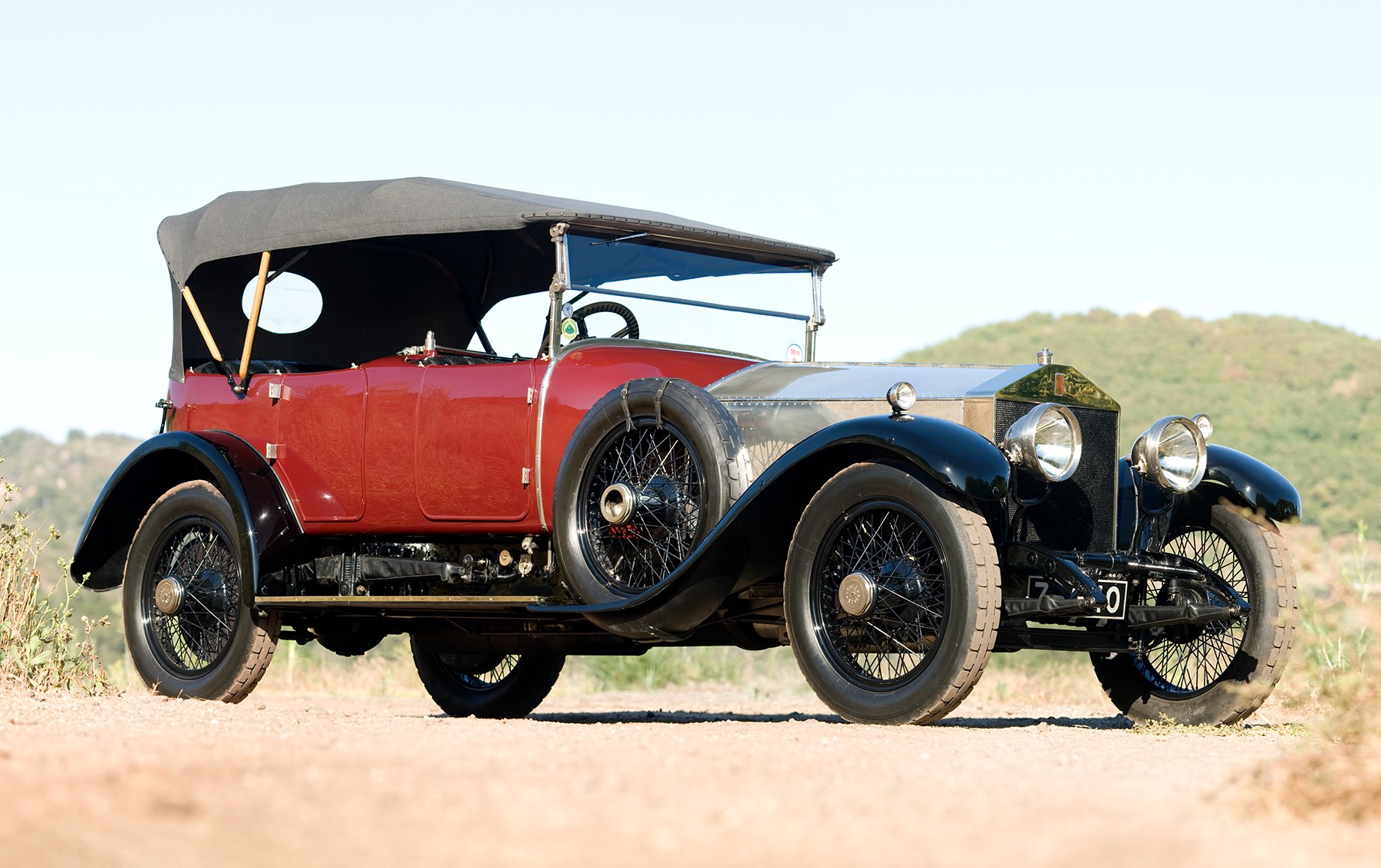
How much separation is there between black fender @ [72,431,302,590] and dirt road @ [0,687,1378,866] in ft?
7.69

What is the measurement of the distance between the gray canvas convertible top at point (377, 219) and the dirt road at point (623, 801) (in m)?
2.87

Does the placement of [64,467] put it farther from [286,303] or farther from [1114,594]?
[1114,594]

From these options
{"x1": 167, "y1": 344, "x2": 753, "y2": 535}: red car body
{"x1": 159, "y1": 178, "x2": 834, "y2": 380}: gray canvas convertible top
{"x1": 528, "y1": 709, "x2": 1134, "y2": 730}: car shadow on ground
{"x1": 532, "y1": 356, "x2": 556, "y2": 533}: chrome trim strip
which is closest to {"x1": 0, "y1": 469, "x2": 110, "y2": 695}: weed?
{"x1": 159, "y1": 178, "x2": 834, "y2": 380}: gray canvas convertible top

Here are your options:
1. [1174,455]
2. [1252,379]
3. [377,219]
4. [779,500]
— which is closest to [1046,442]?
[1174,455]

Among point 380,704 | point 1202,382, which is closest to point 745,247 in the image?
point 380,704

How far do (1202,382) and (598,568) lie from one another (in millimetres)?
39685

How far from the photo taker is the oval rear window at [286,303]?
860 cm

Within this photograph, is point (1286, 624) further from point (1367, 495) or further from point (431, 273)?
point (1367, 495)

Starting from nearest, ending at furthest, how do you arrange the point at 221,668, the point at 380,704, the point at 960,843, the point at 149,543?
1. the point at 960,843
2. the point at 221,668
3. the point at 149,543
4. the point at 380,704

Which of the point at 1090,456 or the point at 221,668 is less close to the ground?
the point at 1090,456

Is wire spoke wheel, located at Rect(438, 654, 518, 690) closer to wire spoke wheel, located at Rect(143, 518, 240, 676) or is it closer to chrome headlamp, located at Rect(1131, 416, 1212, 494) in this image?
wire spoke wheel, located at Rect(143, 518, 240, 676)

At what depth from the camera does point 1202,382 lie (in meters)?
43.5

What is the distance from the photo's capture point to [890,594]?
5.75 m

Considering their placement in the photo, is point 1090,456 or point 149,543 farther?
point 149,543
